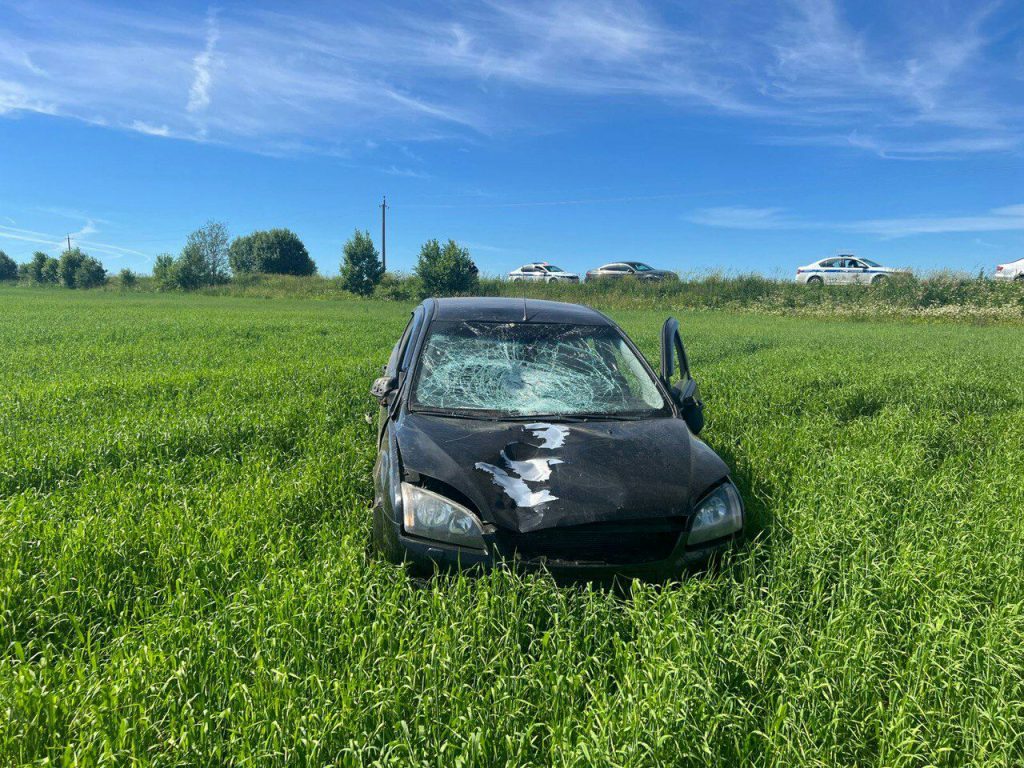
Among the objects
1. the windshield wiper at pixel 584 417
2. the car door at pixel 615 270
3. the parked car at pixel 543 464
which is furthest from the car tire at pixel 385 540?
the car door at pixel 615 270

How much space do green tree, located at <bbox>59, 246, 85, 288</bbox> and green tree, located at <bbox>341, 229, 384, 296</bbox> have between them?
154 feet

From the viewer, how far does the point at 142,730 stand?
1.94 metres

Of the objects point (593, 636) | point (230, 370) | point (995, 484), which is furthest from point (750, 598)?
point (230, 370)

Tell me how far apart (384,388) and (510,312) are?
130 centimetres

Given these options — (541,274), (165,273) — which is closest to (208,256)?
(165,273)

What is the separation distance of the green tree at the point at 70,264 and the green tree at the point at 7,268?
25.0m

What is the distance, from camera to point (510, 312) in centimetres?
457

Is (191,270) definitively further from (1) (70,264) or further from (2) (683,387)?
(2) (683,387)

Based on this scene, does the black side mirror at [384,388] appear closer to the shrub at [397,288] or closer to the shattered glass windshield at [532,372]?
the shattered glass windshield at [532,372]

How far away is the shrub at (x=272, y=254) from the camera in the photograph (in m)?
84.4

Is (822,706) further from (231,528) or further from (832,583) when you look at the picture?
(231,528)

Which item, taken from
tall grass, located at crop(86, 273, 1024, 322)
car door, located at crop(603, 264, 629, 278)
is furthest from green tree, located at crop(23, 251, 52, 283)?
car door, located at crop(603, 264, 629, 278)

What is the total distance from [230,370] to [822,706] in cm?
917

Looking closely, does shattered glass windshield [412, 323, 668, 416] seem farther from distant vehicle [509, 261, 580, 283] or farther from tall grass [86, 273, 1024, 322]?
distant vehicle [509, 261, 580, 283]
